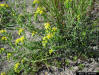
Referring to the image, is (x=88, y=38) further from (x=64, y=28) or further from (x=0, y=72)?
(x=0, y=72)

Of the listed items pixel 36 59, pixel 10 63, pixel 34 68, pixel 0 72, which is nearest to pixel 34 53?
pixel 36 59

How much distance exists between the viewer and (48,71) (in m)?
1.99

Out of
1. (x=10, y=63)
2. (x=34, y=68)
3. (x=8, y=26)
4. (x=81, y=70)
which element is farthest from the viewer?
(x=8, y=26)

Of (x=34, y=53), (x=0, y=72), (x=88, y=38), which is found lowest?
(x=0, y=72)

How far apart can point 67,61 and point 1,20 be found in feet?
5.17

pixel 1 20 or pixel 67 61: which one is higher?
pixel 1 20

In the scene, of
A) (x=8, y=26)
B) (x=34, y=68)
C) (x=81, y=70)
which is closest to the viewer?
(x=81, y=70)

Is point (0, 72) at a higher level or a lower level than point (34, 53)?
lower

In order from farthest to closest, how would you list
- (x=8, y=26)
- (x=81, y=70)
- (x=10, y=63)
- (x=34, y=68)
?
(x=8, y=26)
(x=10, y=63)
(x=34, y=68)
(x=81, y=70)

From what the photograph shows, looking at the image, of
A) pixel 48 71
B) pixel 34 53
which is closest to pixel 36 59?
pixel 34 53

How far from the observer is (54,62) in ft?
6.68

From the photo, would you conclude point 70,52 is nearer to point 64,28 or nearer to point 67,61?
point 67,61

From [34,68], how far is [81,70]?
0.64m

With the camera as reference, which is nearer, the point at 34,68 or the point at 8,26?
the point at 34,68
